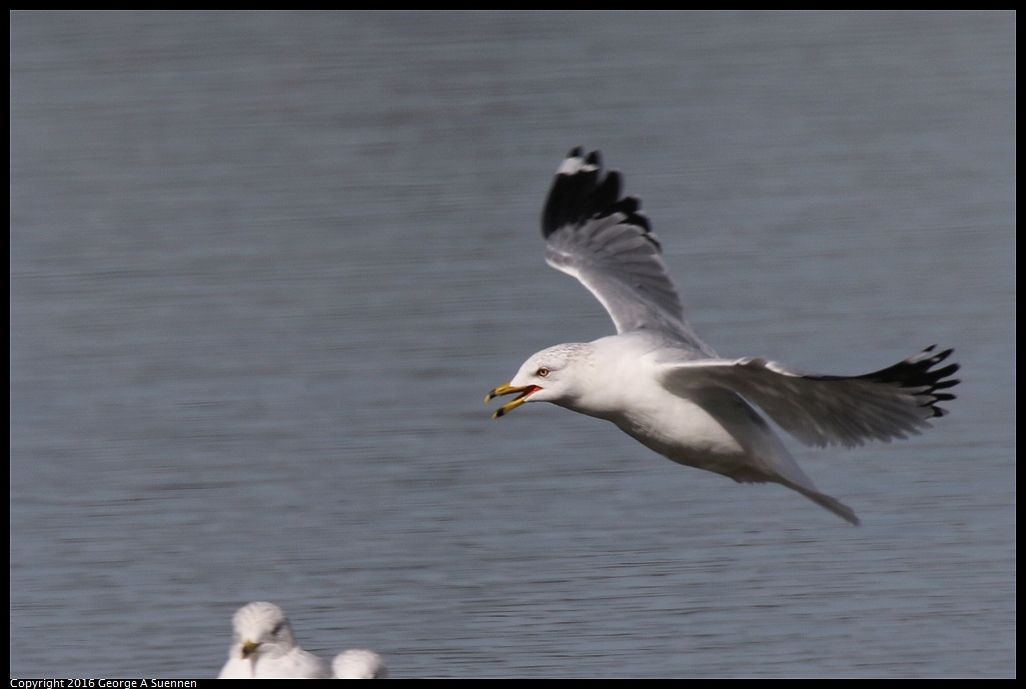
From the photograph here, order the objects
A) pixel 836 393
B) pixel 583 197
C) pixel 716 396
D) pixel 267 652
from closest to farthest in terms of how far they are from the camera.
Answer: pixel 836 393, pixel 716 396, pixel 267 652, pixel 583 197

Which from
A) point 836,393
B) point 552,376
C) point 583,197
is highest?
point 583,197

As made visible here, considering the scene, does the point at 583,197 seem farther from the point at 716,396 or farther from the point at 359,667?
the point at 359,667

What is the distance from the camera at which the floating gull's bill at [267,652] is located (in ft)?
22.2

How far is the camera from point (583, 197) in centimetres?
832

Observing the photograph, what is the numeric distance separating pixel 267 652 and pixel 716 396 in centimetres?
175

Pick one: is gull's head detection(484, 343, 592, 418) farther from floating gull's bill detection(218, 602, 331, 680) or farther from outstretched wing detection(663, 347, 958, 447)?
floating gull's bill detection(218, 602, 331, 680)

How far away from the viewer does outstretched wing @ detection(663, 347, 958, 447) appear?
19.5ft

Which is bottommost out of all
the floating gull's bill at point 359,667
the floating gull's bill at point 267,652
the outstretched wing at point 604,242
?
the floating gull's bill at point 359,667

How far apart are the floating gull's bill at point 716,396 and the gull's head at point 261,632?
102cm

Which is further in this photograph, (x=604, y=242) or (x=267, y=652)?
(x=604, y=242)

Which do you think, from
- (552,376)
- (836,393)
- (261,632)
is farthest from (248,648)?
(836,393)

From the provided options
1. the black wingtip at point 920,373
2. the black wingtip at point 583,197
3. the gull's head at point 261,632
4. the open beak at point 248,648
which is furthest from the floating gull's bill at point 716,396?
the open beak at point 248,648

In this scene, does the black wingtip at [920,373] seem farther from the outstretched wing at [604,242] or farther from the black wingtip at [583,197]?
the black wingtip at [583,197]

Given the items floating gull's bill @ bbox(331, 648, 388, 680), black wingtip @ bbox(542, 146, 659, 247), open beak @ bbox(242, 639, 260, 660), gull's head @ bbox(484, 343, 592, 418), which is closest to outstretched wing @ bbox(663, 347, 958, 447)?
gull's head @ bbox(484, 343, 592, 418)
